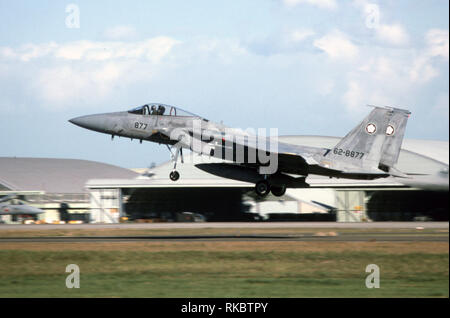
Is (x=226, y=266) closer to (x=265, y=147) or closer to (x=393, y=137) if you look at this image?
(x=265, y=147)

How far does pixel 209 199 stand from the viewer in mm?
51125

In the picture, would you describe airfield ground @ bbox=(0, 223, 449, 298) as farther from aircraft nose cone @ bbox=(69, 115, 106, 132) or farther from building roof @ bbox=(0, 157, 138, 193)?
building roof @ bbox=(0, 157, 138, 193)

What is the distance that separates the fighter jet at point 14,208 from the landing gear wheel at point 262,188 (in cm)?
→ 2869

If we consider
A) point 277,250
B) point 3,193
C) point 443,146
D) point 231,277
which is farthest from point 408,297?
point 443,146

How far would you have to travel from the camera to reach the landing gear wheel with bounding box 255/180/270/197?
28000mm

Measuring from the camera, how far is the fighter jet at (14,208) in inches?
1957

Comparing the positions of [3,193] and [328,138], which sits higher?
[328,138]

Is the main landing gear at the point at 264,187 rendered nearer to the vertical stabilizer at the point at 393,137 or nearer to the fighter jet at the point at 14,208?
the vertical stabilizer at the point at 393,137

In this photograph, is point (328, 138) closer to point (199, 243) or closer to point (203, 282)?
point (199, 243)

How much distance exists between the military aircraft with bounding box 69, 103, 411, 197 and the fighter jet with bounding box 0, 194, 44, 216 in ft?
82.1

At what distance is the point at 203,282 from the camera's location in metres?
17.6

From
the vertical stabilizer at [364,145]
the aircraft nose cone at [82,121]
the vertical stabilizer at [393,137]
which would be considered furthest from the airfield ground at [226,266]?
the aircraft nose cone at [82,121]

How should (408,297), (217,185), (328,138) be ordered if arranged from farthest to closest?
(328,138) < (217,185) < (408,297)
